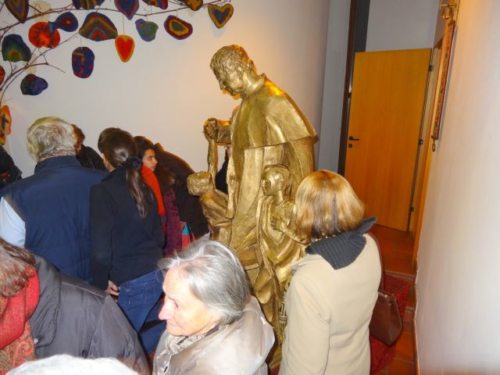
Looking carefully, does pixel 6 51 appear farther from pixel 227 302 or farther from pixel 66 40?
pixel 227 302

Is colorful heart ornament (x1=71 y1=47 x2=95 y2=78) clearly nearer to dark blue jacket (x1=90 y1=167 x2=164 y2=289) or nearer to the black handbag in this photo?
dark blue jacket (x1=90 y1=167 x2=164 y2=289)

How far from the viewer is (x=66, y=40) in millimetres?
2375

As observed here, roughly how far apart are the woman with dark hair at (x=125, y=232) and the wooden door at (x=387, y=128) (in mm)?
3480

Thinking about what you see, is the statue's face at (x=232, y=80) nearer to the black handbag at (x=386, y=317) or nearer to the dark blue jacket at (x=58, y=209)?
the dark blue jacket at (x=58, y=209)

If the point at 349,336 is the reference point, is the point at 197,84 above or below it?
above

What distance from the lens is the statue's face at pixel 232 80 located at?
161 cm

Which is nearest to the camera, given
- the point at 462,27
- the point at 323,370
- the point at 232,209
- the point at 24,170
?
the point at 323,370

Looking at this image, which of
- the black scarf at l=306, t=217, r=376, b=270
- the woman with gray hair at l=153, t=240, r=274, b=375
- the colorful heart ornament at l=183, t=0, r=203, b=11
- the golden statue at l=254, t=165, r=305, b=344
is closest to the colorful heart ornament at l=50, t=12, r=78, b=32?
the colorful heart ornament at l=183, t=0, r=203, b=11

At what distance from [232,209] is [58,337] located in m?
1.03

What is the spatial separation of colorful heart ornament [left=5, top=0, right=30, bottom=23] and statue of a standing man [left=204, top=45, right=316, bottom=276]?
150 centimetres

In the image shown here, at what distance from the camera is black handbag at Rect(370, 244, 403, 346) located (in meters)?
1.53

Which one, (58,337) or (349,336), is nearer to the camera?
Answer: (58,337)

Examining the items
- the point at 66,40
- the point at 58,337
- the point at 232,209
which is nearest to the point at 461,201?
the point at 232,209

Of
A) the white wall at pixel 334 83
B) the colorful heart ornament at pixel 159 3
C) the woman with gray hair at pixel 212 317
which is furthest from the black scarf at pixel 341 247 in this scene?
the white wall at pixel 334 83
